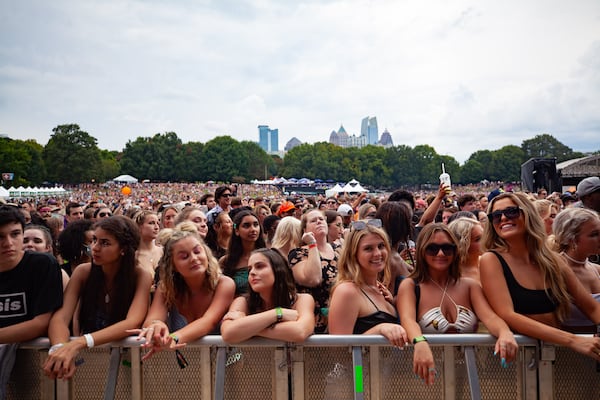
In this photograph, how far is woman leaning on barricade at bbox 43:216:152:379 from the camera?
3193 mm

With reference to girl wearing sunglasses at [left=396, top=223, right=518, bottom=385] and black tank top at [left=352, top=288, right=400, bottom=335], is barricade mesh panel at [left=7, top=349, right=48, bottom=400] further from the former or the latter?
girl wearing sunglasses at [left=396, top=223, right=518, bottom=385]

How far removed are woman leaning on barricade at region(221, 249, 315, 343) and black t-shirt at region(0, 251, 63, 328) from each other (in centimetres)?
127

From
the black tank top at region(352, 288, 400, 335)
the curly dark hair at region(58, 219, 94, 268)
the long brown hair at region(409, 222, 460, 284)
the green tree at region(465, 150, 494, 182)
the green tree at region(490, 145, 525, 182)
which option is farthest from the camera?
the green tree at region(465, 150, 494, 182)

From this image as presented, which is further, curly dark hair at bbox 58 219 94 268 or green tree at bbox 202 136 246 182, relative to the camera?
green tree at bbox 202 136 246 182

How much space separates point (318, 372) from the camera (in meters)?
2.87

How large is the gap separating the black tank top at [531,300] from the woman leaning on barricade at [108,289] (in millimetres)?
2535

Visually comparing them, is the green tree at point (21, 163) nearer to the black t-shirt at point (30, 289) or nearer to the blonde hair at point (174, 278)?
the black t-shirt at point (30, 289)

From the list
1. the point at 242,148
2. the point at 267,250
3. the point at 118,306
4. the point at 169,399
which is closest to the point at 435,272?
the point at 267,250

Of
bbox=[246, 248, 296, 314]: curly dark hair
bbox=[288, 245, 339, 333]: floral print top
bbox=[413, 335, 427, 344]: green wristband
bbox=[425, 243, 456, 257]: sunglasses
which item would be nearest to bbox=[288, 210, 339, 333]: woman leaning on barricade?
bbox=[288, 245, 339, 333]: floral print top

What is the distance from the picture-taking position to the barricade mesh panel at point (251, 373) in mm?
2881

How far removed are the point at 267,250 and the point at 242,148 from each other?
112 metres

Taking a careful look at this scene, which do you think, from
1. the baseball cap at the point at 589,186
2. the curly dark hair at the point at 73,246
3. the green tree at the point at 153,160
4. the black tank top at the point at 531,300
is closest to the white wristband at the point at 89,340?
the curly dark hair at the point at 73,246

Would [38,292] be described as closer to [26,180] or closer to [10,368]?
[10,368]

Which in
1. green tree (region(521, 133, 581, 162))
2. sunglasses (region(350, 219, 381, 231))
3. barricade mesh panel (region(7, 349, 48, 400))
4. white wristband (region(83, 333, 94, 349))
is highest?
green tree (region(521, 133, 581, 162))
